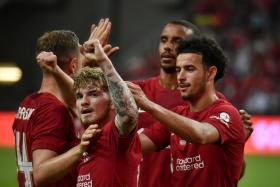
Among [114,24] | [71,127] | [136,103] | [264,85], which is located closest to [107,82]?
[136,103]

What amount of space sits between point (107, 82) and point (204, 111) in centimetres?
106

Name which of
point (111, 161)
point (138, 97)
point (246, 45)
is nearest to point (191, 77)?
point (138, 97)

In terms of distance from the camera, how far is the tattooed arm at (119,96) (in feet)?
15.4

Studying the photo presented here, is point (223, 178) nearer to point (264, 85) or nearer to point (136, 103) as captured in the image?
point (136, 103)

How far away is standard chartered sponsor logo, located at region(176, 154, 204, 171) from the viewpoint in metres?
5.44

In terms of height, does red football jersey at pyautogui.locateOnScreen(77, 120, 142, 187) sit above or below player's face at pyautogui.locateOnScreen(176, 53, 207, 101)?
below

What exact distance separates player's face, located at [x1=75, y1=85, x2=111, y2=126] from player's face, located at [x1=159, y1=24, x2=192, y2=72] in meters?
1.80

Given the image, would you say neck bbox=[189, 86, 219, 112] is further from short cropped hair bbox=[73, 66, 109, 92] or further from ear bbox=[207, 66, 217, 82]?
short cropped hair bbox=[73, 66, 109, 92]

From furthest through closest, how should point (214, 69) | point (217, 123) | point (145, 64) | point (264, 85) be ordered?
point (145, 64) → point (264, 85) → point (214, 69) → point (217, 123)

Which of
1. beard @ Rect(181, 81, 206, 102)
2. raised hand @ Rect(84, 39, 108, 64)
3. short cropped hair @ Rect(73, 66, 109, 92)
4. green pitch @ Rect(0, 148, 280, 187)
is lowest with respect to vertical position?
green pitch @ Rect(0, 148, 280, 187)

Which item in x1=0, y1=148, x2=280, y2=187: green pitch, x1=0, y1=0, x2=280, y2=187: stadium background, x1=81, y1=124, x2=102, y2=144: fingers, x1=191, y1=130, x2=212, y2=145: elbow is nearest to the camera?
x1=81, y1=124, x2=102, y2=144: fingers

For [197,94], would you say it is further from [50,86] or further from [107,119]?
[50,86]

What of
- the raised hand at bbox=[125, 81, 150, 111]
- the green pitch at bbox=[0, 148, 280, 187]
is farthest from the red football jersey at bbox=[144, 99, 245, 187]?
the green pitch at bbox=[0, 148, 280, 187]

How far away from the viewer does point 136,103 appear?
16.3ft
